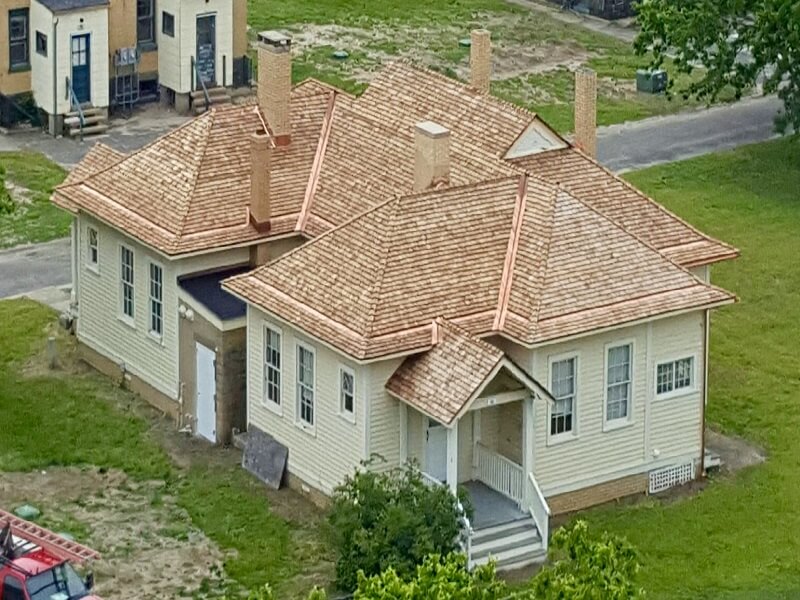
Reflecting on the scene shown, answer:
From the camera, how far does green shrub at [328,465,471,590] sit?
117ft

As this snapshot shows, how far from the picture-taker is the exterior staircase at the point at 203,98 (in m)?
62.4

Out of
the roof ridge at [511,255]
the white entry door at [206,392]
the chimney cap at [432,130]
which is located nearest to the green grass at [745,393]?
the roof ridge at [511,255]

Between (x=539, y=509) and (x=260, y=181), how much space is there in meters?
8.17

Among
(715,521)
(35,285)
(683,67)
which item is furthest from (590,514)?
(683,67)

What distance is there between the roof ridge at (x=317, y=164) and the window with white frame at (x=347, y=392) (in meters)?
4.69

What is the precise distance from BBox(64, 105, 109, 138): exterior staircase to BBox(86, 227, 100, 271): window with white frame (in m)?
15.7

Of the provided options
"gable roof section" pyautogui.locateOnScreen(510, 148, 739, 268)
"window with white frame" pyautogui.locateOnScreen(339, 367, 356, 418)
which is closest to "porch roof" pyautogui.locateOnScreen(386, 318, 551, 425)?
"window with white frame" pyautogui.locateOnScreen(339, 367, 356, 418)

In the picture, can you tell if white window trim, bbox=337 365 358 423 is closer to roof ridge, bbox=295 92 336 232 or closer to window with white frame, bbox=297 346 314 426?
window with white frame, bbox=297 346 314 426

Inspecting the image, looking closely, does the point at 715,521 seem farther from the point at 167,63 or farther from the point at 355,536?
the point at 167,63

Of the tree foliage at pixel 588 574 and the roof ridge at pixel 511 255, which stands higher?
the roof ridge at pixel 511 255

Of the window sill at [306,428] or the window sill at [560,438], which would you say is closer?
the window sill at [560,438]

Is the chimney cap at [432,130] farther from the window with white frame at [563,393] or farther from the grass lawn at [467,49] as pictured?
the grass lawn at [467,49]

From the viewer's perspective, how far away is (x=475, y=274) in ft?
129

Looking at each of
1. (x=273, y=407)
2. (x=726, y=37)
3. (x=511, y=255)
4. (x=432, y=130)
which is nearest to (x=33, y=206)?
(x=273, y=407)
